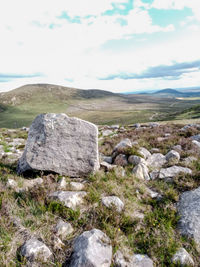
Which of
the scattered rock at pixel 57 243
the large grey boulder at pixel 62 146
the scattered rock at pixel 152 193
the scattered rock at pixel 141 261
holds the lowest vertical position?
the scattered rock at pixel 141 261

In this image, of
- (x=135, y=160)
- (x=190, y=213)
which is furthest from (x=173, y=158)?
(x=190, y=213)

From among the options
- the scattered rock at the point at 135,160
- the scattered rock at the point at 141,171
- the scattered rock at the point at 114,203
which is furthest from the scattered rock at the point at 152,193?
the scattered rock at the point at 135,160

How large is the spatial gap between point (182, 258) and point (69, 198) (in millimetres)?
2989

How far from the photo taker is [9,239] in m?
3.76

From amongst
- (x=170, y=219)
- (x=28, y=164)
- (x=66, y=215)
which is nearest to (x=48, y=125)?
(x=28, y=164)

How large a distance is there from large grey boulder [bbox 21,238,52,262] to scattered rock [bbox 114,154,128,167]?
5.03m

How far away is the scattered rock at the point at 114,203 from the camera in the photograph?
15.7 ft

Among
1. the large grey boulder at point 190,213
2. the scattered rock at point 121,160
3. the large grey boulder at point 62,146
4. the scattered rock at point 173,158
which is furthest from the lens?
the scattered rock at point 173,158

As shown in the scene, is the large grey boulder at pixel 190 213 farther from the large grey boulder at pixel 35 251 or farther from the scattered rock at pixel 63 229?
the large grey boulder at pixel 35 251

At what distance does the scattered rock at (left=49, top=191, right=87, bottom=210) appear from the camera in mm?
4743

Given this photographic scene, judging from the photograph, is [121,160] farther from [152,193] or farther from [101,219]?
[101,219]

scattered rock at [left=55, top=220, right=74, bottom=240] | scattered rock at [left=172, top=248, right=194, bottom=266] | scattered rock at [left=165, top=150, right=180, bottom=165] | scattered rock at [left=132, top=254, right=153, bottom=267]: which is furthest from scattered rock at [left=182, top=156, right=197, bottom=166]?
scattered rock at [left=55, top=220, right=74, bottom=240]

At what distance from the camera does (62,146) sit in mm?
6980

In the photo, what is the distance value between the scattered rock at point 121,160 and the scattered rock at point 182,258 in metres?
4.48
